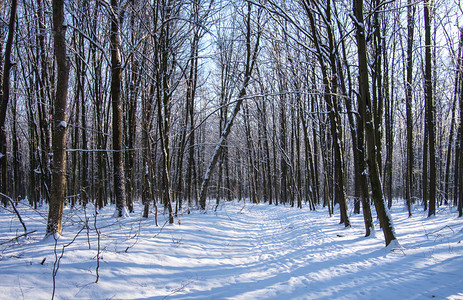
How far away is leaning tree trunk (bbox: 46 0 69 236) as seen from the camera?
485 cm

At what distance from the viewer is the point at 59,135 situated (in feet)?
16.4

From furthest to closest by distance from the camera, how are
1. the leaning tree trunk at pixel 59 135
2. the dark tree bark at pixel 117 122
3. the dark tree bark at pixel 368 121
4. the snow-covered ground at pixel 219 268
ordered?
1. the dark tree bark at pixel 117 122
2. the dark tree bark at pixel 368 121
3. the leaning tree trunk at pixel 59 135
4. the snow-covered ground at pixel 219 268

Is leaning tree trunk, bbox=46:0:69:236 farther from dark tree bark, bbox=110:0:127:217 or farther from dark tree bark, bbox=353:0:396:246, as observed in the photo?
dark tree bark, bbox=353:0:396:246

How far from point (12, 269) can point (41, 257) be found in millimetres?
462

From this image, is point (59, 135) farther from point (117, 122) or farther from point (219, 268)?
point (219, 268)

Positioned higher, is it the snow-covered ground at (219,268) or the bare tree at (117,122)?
the bare tree at (117,122)

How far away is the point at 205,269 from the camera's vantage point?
499 centimetres

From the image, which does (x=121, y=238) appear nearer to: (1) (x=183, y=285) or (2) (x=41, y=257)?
(2) (x=41, y=257)

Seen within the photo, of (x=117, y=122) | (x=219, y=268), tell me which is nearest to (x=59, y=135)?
(x=117, y=122)

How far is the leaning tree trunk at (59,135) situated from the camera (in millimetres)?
4852

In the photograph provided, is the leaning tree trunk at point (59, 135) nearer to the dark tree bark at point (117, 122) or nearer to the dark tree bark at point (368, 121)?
the dark tree bark at point (117, 122)

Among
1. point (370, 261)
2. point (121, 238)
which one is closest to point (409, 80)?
point (370, 261)

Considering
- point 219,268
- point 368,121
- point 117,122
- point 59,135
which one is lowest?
point 219,268

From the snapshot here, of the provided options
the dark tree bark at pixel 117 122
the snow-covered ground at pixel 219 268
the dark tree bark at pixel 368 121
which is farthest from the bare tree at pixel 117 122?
the dark tree bark at pixel 368 121
